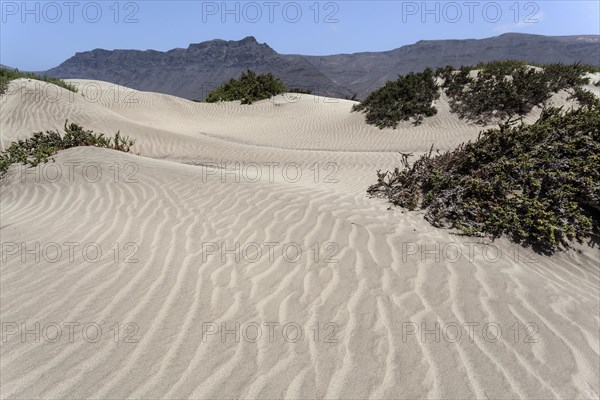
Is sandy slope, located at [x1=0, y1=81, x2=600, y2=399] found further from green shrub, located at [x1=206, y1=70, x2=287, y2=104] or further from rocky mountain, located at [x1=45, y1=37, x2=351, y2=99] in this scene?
rocky mountain, located at [x1=45, y1=37, x2=351, y2=99]

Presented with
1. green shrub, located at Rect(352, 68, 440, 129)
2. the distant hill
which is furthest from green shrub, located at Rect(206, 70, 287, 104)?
the distant hill

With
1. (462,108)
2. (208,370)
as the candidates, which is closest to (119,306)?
(208,370)

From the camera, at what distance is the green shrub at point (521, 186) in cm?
392

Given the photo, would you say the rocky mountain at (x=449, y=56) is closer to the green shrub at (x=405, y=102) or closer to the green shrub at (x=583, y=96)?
the green shrub at (x=405, y=102)

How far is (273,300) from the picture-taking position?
2.90 metres

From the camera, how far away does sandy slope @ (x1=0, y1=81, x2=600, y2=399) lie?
84.7 inches

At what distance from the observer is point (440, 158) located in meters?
5.61

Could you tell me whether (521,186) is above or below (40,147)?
below

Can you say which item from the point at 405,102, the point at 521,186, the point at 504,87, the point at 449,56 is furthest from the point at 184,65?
the point at 521,186

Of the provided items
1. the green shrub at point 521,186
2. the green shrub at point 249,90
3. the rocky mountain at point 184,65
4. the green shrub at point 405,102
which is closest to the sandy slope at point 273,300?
the green shrub at point 521,186

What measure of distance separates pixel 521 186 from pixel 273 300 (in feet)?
11.7

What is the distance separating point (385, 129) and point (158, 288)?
544 inches

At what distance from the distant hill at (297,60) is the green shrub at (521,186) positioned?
6589 cm

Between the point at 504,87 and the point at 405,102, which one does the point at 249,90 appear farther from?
the point at 504,87
